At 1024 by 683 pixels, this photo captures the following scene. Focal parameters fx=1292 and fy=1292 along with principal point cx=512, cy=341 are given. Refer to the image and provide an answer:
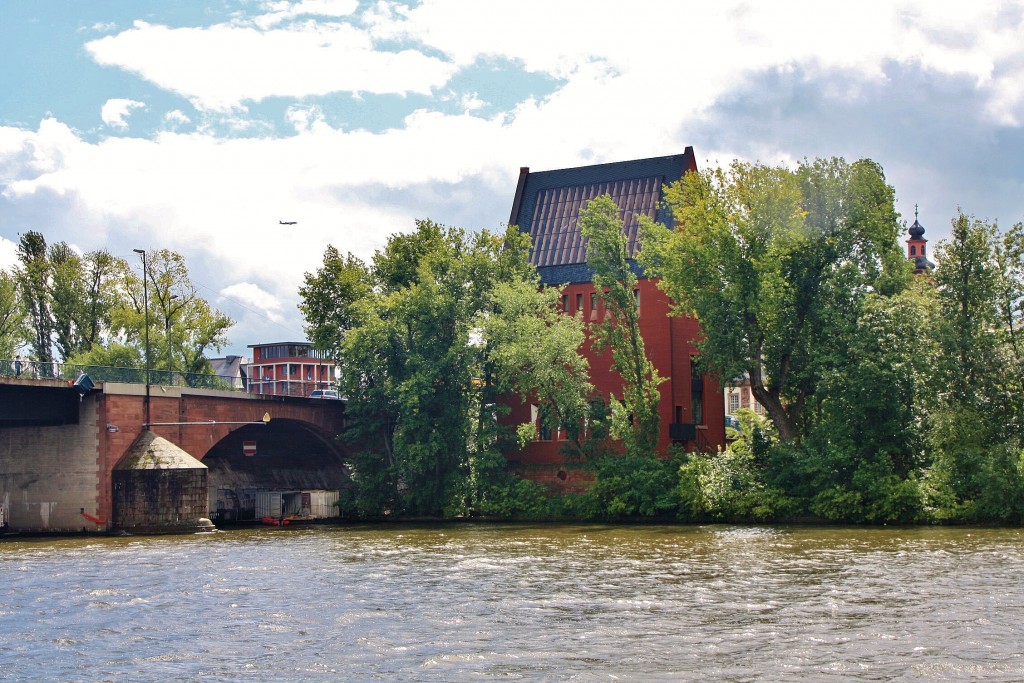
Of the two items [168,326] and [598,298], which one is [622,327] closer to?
[598,298]

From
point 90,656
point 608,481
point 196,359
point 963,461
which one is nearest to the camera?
point 90,656

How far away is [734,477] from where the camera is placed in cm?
6347

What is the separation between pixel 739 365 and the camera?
212 ft

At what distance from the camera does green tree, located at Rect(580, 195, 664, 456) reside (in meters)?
68.4

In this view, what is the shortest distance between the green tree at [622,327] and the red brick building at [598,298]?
6.91 ft

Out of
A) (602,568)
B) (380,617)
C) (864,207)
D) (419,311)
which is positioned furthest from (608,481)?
(380,617)

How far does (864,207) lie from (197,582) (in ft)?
132

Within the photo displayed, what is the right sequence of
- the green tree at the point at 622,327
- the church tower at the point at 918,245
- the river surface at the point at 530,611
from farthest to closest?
the church tower at the point at 918,245 < the green tree at the point at 622,327 < the river surface at the point at 530,611

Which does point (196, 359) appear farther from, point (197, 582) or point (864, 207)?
point (197, 582)

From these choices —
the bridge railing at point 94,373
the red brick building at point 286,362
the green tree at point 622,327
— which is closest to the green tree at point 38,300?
the bridge railing at point 94,373

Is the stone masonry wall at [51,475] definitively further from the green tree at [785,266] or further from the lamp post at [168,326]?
the green tree at [785,266]

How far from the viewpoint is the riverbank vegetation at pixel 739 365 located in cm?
5806

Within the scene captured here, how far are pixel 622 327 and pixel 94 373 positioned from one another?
27.1 meters

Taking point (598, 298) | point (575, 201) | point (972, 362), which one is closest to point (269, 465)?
point (598, 298)
